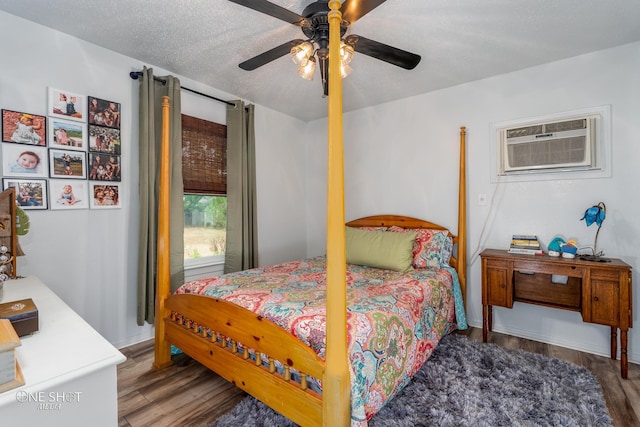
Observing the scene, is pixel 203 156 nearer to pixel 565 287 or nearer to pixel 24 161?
pixel 24 161

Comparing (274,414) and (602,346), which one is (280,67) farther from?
(602,346)

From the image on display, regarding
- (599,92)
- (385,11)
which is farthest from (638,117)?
(385,11)

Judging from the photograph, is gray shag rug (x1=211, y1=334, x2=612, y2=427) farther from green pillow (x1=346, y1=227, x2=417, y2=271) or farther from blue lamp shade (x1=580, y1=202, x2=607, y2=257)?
A: blue lamp shade (x1=580, y1=202, x2=607, y2=257)

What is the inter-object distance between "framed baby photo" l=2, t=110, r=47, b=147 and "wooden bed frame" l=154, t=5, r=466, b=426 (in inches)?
30.8

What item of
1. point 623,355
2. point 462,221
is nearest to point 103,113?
point 462,221

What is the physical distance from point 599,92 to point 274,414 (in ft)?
10.6

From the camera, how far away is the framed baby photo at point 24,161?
196 centimetres

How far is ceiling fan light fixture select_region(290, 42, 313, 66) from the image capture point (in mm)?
1787

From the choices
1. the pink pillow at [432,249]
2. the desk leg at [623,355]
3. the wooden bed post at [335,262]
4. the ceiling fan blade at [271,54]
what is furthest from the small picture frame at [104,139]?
the desk leg at [623,355]

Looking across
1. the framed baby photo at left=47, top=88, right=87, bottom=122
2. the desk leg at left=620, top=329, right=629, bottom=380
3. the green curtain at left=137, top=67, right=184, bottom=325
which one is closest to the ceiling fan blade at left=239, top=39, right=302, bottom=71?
the green curtain at left=137, top=67, right=184, bottom=325

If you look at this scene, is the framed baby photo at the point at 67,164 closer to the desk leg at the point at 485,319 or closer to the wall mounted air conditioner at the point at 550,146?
the desk leg at the point at 485,319

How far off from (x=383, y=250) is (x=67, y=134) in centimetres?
256

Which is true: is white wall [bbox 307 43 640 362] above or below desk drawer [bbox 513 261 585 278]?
above

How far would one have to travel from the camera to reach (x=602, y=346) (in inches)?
93.2
